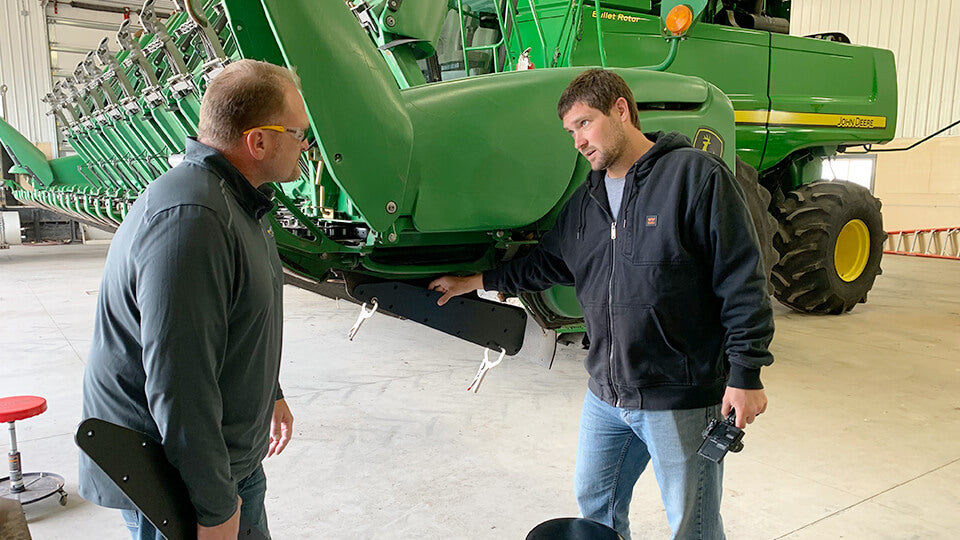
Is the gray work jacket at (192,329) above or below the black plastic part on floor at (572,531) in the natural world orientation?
above

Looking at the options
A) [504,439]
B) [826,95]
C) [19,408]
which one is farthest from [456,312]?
[826,95]

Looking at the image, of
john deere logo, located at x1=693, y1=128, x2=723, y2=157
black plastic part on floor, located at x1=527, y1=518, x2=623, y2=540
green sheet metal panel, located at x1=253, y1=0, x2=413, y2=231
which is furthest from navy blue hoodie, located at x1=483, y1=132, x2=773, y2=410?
john deere logo, located at x1=693, y1=128, x2=723, y2=157

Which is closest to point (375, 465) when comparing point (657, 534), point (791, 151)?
point (657, 534)

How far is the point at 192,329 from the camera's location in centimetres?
123

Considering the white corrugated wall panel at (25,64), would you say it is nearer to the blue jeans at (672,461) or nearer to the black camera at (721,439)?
the blue jeans at (672,461)

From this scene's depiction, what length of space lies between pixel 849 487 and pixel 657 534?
959 mm

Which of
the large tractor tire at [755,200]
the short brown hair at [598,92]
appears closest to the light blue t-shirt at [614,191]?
the short brown hair at [598,92]

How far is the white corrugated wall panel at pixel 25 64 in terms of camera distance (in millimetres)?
13680

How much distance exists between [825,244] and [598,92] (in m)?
4.80

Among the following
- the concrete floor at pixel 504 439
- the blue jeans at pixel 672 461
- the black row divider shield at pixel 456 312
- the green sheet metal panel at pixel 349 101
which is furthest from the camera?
the black row divider shield at pixel 456 312

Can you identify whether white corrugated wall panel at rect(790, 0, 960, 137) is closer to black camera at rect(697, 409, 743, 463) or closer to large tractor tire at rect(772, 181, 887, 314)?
large tractor tire at rect(772, 181, 887, 314)

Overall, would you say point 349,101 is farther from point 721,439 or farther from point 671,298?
point 721,439

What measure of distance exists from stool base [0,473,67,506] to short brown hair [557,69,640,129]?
2413 mm

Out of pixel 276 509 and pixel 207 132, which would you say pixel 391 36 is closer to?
pixel 207 132
